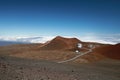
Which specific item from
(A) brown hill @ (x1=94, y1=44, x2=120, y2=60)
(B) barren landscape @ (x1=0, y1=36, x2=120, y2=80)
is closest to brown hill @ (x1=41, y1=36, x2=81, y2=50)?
(B) barren landscape @ (x1=0, y1=36, x2=120, y2=80)

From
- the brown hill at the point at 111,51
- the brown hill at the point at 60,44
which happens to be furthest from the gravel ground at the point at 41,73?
the brown hill at the point at 60,44

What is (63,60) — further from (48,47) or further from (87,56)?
(48,47)

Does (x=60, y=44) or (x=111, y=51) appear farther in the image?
(x=60, y=44)

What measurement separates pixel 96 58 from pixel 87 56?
351cm

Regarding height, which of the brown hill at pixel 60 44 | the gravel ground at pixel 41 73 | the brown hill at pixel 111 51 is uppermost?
the brown hill at pixel 60 44

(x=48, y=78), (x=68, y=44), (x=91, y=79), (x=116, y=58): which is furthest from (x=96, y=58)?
(x=48, y=78)

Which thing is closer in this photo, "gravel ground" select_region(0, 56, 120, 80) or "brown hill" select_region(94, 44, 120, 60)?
"gravel ground" select_region(0, 56, 120, 80)

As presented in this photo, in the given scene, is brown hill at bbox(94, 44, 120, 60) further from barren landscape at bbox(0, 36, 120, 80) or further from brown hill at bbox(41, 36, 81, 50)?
brown hill at bbox(41, 36, 81, 50)

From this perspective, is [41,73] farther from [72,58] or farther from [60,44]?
[60,44]

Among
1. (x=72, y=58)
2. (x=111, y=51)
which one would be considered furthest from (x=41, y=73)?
(x=111, y=51)

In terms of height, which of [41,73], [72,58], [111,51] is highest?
[111,51]

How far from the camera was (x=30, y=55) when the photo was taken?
66812mm

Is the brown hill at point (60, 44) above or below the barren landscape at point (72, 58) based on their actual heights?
above

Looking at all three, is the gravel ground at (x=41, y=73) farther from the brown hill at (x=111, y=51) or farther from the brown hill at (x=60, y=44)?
the brown hill at (x=60, y=44)
